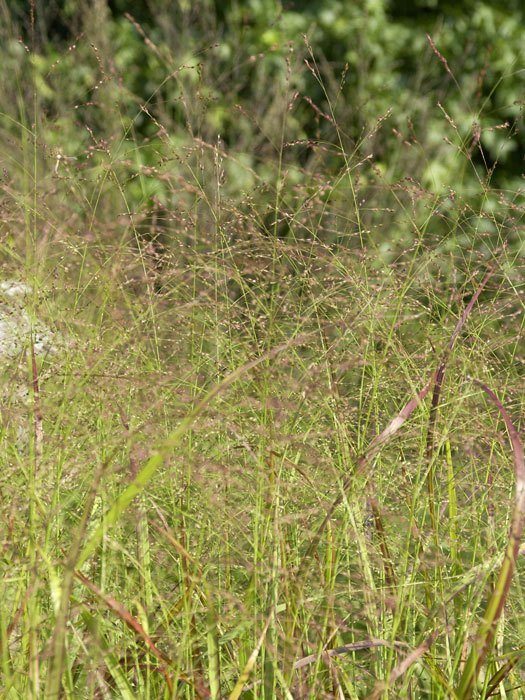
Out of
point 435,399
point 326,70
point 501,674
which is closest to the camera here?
point 501,674

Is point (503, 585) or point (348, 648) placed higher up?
point (503, 585)

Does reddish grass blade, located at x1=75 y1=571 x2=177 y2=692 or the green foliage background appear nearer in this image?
reddish grass blade, located at x1=75 y1=571 x2=177 y2=692

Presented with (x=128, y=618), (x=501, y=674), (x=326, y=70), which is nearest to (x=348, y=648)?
(x=501, y=674)

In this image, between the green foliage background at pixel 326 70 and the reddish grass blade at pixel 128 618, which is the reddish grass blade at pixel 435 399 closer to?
the reddish grass blade at pixel 128 618

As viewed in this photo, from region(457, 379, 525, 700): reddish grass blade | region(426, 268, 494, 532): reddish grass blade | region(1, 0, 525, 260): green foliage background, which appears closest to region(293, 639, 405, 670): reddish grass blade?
region(457, 379, 525, 700): reddish grass blade

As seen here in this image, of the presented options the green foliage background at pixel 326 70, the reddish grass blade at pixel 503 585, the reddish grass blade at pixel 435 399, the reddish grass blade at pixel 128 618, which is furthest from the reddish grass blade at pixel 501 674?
the green foliage background at pixel 326 70

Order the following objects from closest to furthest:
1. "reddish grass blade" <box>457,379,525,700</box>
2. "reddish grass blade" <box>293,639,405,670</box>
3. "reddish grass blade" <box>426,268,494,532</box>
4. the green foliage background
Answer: "reddish grass blade" <box>457,379,525,700</box> < "reddish grass blade" <box>293,639,405,670</box> < "reddish grass blade" <box>426,268,494,532</box> < the green foliage background

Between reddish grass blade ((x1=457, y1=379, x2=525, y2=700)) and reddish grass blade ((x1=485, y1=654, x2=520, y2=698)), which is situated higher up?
reddish grass blade ((x1=457, y1=379, x2=525, y2=700))

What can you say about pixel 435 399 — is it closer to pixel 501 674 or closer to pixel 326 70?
pixel 501 674

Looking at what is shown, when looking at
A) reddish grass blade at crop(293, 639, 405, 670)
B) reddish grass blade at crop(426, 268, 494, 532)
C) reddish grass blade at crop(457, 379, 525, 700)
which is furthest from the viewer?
reddish grass blade at crop(426, 268, 494, 532)

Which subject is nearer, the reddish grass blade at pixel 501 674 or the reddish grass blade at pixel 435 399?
the reddish grass blade at pixel 501 674

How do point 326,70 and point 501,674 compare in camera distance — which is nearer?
point 501,674

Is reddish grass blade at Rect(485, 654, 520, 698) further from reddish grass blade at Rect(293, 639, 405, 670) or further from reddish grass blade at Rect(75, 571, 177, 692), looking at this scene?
reddish grass blade at Rect(75, 571, 177, 692)

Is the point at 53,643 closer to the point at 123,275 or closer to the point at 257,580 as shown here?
A: the point at 257,580
